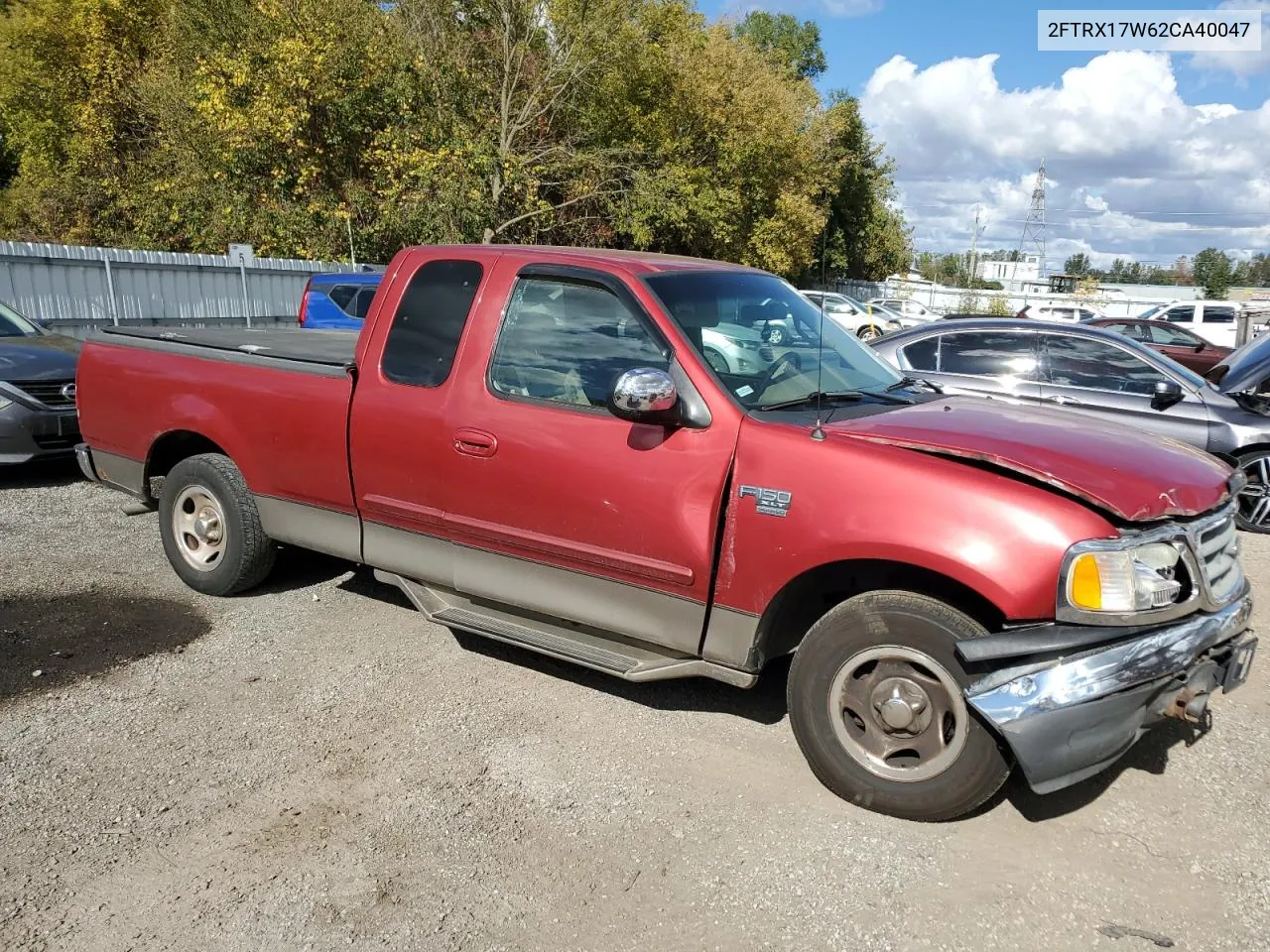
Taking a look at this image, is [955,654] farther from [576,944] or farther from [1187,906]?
[576,944]

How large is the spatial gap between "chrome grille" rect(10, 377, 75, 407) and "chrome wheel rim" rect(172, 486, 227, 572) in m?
3.51

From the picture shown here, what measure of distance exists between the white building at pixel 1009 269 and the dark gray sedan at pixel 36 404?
85.1 m

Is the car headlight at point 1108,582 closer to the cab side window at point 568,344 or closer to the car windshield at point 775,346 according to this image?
the car windshield at point 775,346

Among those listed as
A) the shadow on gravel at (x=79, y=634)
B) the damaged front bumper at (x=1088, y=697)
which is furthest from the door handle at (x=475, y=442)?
the damaged front bumper at (x=1088, y=697)

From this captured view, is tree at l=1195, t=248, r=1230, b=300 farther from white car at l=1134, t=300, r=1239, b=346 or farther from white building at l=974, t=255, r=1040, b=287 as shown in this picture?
white car at l=1134, t=300, r=1239, b=346

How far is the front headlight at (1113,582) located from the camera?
290 centimetres

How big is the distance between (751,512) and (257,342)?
143 inches

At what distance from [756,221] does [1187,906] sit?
3611 cm

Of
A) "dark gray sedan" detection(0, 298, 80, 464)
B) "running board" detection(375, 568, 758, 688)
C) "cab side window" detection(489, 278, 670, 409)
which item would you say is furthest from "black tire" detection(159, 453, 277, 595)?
"dark gray sedan" detection(0, 298, 80, 464)

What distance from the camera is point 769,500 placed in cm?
334

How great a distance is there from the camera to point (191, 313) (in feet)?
58.2

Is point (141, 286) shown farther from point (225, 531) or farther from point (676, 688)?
point (676, 688)

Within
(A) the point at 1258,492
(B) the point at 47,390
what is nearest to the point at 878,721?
(A) the point at 1258,492

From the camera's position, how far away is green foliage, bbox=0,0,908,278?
25375 millimetres
